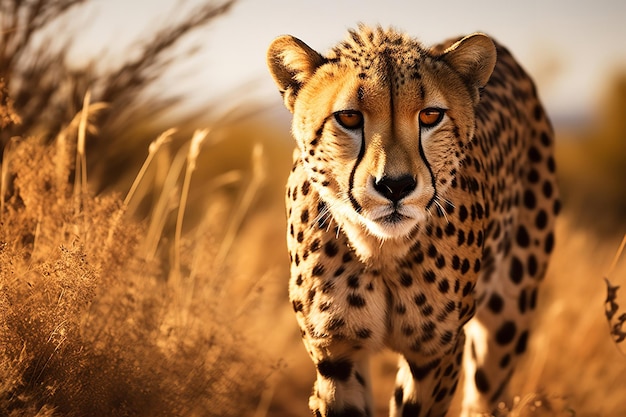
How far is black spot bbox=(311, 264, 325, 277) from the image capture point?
2090mm

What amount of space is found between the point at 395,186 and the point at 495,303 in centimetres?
120

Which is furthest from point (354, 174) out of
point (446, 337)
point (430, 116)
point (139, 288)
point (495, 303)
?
point (495, 303)

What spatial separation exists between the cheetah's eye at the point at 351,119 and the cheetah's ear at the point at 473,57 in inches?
12.2

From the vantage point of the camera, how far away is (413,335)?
7.03ft

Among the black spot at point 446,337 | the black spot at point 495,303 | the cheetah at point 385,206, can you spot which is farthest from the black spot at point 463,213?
the black spot at point 495,303

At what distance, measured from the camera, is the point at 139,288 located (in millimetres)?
2498

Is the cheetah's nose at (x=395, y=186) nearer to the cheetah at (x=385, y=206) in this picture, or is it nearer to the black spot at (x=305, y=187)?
the cheetah at (x=385, y=206)

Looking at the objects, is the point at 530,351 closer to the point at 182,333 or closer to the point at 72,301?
the point at 182,333

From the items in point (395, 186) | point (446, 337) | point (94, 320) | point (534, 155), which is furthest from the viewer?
point (534, 155)

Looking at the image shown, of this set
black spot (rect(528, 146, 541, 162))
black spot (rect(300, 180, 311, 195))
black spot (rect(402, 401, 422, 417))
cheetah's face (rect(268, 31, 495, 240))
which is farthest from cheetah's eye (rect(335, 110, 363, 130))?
black spot (rect(528, 146, 541, 162))

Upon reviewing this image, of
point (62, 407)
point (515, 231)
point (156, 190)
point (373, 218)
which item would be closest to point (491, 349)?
point (515, 231)

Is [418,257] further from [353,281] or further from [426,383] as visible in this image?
[426,383]

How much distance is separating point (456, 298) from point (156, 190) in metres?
2.81

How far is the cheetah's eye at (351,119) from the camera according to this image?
1.88 meters
